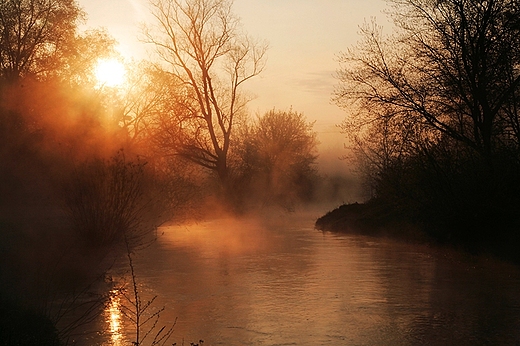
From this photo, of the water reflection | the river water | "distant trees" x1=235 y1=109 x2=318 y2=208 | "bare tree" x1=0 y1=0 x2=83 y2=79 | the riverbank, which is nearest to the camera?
the water reflection

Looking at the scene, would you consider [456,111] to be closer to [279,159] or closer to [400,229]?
[400,229]

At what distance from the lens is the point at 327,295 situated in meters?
14.8

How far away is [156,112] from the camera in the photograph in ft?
136

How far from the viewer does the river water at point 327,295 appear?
11.0 metres

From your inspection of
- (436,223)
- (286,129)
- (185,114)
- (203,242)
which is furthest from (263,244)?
(286,129)

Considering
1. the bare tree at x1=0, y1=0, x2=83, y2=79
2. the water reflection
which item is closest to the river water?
the water reflection

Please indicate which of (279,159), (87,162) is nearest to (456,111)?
(87,162)

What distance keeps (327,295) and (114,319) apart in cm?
489

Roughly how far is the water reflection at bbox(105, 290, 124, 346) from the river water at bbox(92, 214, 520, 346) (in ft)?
0.07

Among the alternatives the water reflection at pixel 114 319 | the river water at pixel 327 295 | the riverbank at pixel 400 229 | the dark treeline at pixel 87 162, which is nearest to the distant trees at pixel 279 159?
the dark treeline at pixel 87 162

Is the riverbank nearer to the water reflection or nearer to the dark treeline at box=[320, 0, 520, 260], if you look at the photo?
the dark treeline at box=[320, 0, 520, 260]

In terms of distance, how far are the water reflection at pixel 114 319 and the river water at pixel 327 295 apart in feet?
0.07

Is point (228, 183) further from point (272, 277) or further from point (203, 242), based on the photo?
point (272, 277)

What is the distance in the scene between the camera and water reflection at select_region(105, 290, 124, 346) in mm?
10773
